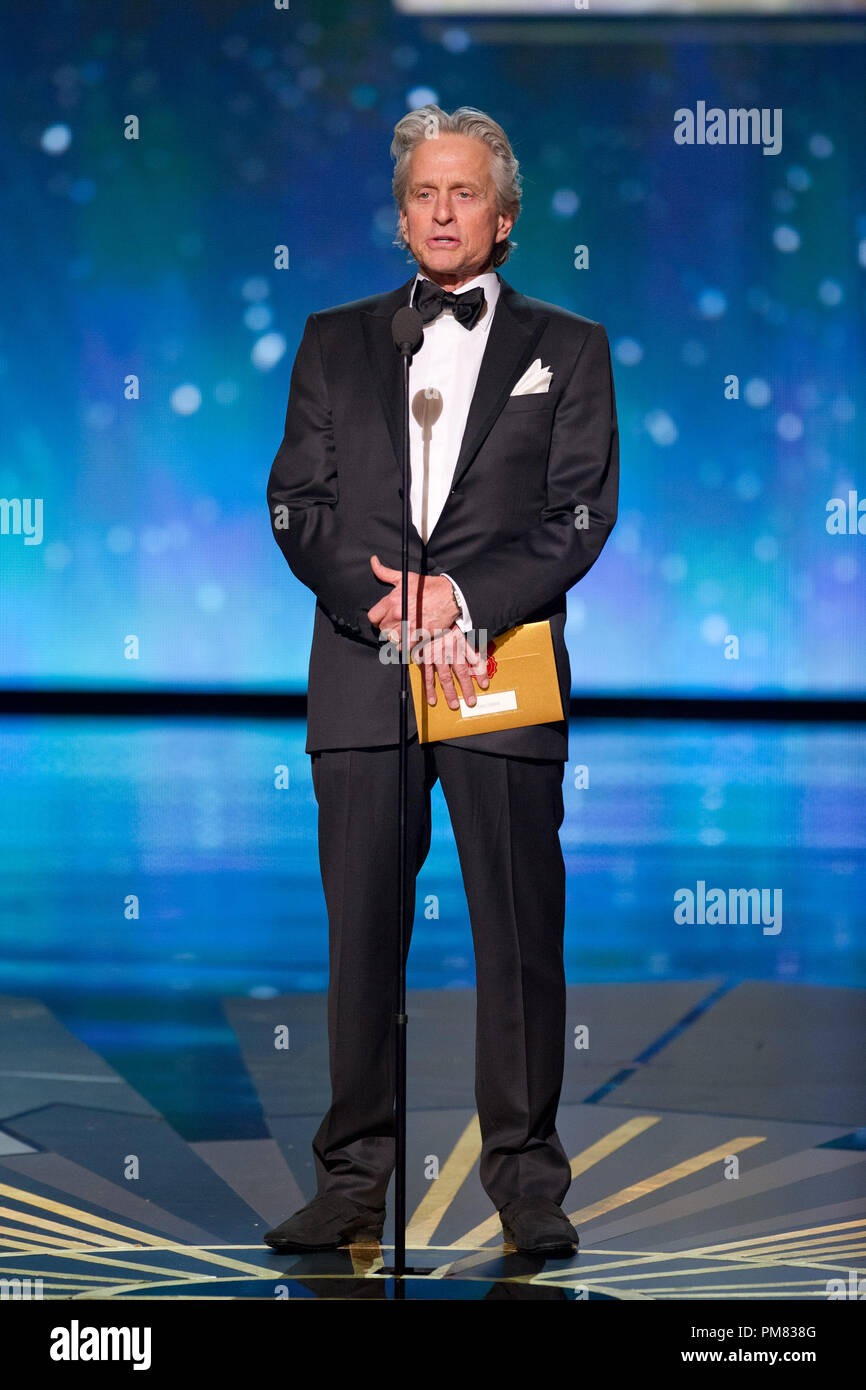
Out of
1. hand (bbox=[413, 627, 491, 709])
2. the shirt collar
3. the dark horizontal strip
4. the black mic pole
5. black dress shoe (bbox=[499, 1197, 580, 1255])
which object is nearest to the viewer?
the black mic pole

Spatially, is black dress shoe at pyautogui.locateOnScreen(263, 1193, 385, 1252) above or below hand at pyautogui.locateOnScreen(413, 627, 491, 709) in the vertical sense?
below

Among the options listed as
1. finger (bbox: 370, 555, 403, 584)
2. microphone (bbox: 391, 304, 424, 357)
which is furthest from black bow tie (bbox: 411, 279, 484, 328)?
finger (bbox: 370, 555, 403, 584)

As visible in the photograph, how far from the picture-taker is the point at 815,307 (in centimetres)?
1209

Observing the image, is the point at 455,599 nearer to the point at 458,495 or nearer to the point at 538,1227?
the point at 458,495

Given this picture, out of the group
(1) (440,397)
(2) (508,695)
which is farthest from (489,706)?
(1) (440,397)

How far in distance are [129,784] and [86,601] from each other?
12.7 feet

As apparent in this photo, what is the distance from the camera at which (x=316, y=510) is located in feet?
8.73

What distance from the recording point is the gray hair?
8.48 ft

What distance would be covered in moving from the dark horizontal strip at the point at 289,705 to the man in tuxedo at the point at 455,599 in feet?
32.6

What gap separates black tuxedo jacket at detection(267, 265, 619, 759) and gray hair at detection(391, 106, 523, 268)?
0.17 metres

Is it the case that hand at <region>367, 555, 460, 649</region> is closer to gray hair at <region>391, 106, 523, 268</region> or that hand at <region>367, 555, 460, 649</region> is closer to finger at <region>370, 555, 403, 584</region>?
finger at <region>370, 555, 403, 584</region>

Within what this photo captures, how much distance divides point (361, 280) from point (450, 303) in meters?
9.28

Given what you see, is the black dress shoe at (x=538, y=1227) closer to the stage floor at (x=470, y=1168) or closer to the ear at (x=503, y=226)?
the stage floor at (x=470, y=1168)

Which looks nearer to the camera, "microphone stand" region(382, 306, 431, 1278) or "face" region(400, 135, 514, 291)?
"microphone stand" region(382, 306, 431, 1278)
